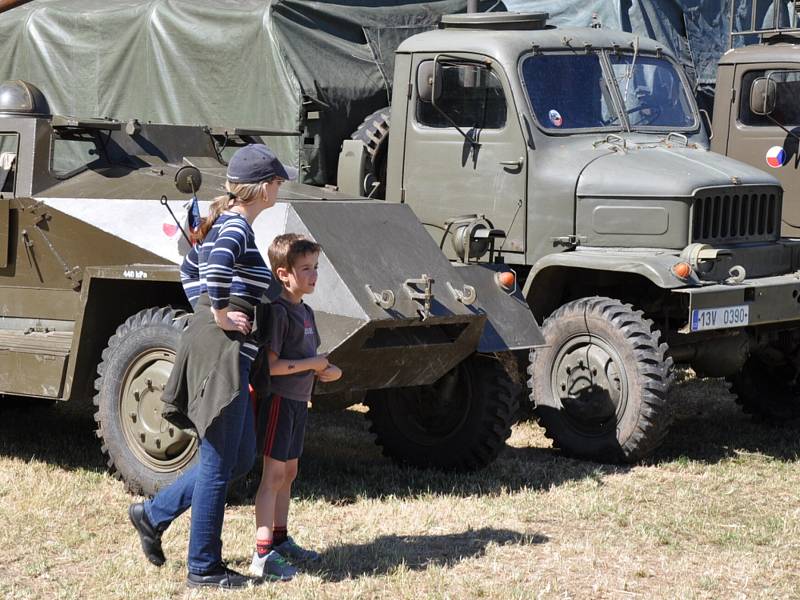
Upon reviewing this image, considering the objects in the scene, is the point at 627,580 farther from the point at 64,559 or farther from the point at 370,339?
the point at 64,559

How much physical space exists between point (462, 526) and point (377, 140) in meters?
3.96

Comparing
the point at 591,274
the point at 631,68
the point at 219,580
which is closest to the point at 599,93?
the point at 631,68

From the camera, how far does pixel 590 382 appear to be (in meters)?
8.27

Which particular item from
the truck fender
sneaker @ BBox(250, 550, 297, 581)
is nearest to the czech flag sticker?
the truck fender

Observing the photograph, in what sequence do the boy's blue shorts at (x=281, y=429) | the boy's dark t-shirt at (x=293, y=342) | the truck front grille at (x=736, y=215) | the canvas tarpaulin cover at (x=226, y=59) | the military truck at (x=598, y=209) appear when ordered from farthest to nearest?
the canvas tarpaulin cover at (x=226, y=59) < the truck front grille at (x=736, y=215) < the military truck at (x=598, y=209) < the boy's blue shorts at (x=281, y=429) < the boy's dark t-shirt at (x=293, y=342)

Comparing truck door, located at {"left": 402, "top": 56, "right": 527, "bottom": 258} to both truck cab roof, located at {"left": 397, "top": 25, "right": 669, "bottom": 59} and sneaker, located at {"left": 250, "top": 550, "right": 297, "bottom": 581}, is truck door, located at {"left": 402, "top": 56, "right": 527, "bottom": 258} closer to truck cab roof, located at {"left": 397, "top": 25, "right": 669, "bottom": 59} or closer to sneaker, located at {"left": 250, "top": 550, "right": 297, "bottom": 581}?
truck cab roof, located at {"left": 397, "top": 25, "right": 669, "bottom": 59}

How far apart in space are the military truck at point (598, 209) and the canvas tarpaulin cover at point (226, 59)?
0.63m

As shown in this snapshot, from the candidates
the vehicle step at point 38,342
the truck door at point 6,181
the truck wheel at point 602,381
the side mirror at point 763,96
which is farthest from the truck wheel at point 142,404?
the side mirror at point 763,96

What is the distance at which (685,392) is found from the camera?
10.7 metres

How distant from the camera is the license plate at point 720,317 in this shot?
25.7 ft

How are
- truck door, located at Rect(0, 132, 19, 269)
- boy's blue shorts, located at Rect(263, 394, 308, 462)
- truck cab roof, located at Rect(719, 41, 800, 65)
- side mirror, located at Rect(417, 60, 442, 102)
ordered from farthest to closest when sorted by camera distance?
truck cab roof, located at Rect(719, 41, 800, 65) → side mirror, located at Rect(417, 60, 442, 102) → truck door, located at Rect(0, 132, 19, 269) → boy's blue shorts, located at Rect(263, 394, 308, 462)

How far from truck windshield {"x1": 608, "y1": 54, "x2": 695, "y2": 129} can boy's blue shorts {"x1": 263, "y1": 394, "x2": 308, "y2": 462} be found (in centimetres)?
427

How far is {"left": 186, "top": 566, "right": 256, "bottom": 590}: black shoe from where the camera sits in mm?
5324

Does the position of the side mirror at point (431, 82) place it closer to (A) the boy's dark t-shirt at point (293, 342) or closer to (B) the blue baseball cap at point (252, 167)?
(A) the boy's dark t-shirt at point (293, 342)
